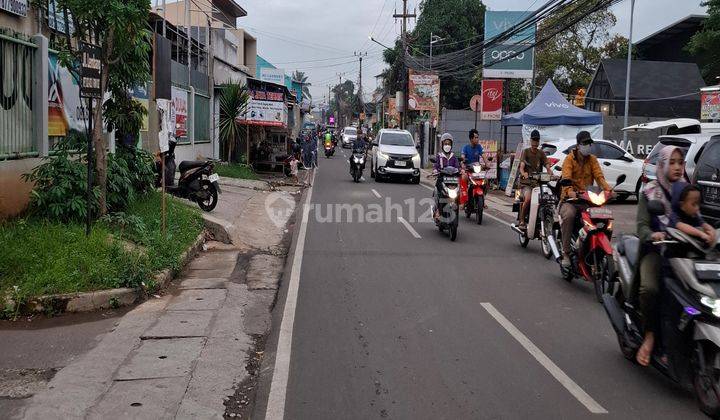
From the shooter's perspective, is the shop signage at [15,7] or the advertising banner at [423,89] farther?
the advertising banner at [423,89]

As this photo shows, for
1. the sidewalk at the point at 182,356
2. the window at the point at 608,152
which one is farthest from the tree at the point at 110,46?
the window at the point at 608,152

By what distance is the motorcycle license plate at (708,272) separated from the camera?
14.6ft

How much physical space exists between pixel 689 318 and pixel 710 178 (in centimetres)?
529

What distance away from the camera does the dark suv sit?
8820 mm

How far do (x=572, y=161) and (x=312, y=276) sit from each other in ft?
12.3

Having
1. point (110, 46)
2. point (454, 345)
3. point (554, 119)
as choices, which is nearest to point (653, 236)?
point (454, 345)

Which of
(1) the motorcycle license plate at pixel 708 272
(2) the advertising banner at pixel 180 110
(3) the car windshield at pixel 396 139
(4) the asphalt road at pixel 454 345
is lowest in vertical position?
(4) the asphalt road at pixel 454 345

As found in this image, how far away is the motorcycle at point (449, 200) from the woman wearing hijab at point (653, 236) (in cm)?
675

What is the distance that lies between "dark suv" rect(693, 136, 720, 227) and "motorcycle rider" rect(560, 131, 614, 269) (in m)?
1.56

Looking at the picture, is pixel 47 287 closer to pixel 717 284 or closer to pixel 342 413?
pixel 342 413

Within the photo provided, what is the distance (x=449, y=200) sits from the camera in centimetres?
1241

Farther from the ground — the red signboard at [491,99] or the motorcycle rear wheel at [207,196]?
the red signboard at [491,99]

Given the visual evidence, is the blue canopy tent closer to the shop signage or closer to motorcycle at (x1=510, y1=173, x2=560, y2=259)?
motorcycle at (x1=510, y1=173, x2=560, y2=259)

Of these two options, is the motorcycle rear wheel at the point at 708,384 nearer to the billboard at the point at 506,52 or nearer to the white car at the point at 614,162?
the white car at the point at 614,162
